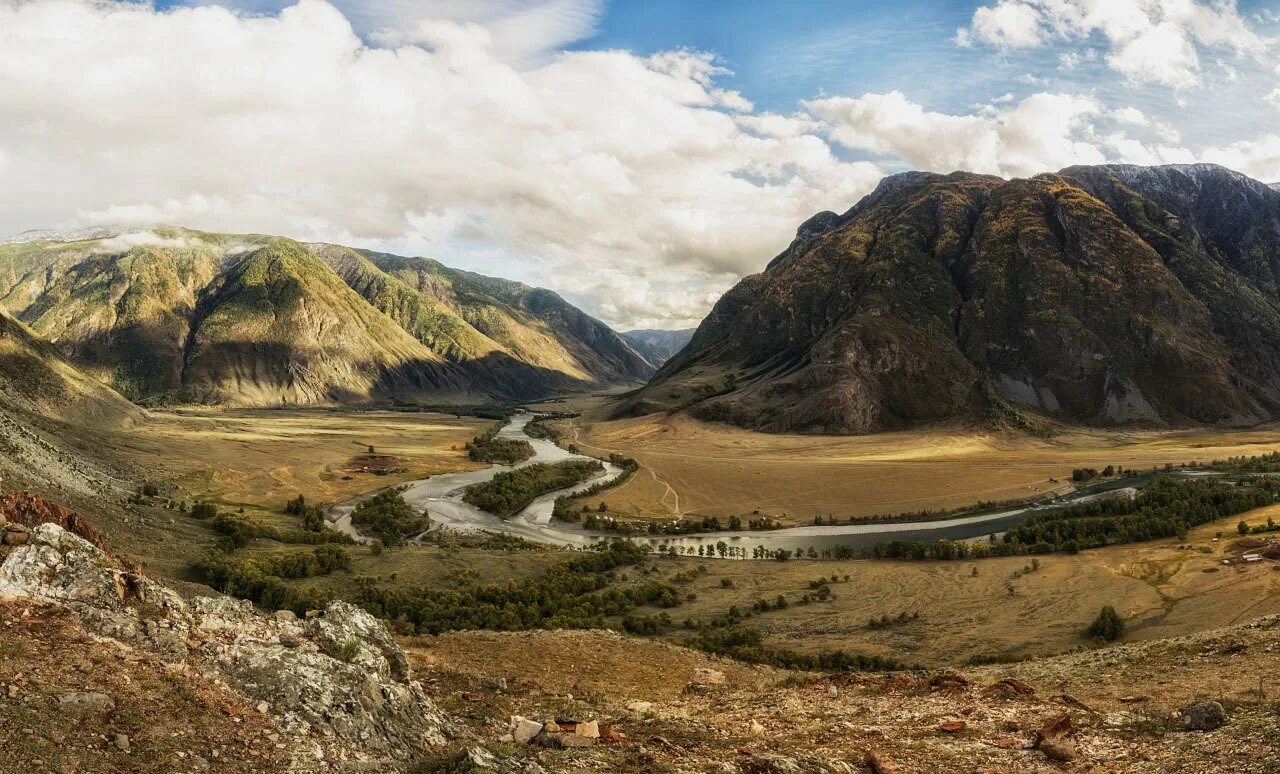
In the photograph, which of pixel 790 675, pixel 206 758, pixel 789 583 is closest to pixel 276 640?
pixel 206 758

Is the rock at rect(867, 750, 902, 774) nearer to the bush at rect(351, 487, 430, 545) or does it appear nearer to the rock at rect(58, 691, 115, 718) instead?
the rock at rect(58, 691, 115, 718)

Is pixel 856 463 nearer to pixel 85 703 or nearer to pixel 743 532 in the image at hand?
pixel 743 532

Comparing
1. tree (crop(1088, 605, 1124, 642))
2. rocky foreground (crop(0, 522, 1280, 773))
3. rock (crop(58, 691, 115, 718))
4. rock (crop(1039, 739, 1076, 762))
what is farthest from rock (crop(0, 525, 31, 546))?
tree (crop(1088, 605, 1124, 642))

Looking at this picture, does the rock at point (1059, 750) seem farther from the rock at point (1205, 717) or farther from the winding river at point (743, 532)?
the winding river at point (743, 532)

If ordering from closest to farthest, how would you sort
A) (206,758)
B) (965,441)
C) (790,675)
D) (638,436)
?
(206,758) < (790,675) < (965,441) < (638,436)

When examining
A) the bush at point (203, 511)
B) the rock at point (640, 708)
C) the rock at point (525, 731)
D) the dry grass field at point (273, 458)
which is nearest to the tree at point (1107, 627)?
the rock at point (640, 708)

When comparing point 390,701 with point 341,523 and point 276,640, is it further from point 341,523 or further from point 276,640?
point 341,523

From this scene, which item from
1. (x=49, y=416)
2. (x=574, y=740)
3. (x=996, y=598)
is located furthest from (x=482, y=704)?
(x=49, y=416)
